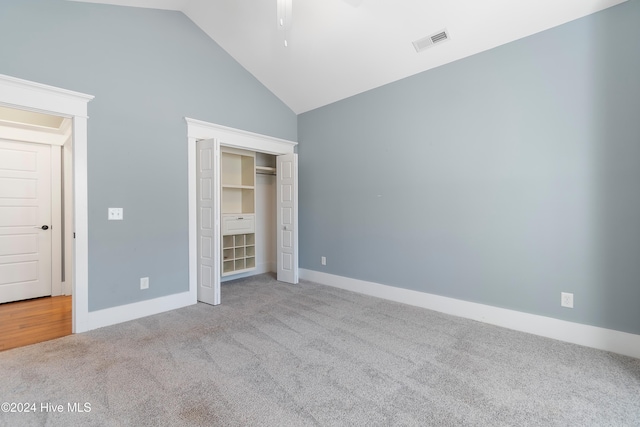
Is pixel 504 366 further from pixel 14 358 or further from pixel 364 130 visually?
pixel 14 358

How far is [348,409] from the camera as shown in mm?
1668

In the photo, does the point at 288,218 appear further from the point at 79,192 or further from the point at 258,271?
the point at 79,192

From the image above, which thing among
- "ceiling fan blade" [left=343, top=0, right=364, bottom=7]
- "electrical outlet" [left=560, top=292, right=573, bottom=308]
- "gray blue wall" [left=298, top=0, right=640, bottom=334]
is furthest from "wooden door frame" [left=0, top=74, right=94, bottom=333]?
"electrical outlet" [left=560, top=292, right=573, bottom=308]

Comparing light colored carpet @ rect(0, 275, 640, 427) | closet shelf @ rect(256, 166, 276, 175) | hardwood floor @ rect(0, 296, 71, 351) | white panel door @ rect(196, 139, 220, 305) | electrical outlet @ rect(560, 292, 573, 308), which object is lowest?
light colored carpet @ rect(0, 275, 640, 427)

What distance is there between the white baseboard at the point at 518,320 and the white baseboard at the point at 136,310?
7.32 ft

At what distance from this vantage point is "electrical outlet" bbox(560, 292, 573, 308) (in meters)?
2.53

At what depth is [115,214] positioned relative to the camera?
297 cm

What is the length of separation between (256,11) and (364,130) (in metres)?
1.89

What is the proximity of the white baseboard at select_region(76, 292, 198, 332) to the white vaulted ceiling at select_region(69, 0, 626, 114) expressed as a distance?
3100 mm

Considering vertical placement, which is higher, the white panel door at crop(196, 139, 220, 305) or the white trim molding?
the white panel door at crop(196, 139, 220, 305)

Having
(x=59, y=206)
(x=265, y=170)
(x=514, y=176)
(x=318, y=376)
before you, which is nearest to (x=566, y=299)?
(x=514, y=176)

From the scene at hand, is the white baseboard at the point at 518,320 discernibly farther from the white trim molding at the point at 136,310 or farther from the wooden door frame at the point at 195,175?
the white trim molding at the point at 136,310

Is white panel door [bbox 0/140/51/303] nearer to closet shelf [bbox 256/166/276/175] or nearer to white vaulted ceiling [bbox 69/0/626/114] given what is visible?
white vaulted ceiling [bbox 69/0/626/114]

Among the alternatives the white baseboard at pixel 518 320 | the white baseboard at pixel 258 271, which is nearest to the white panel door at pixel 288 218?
the white baseboard at pixel 258 271
